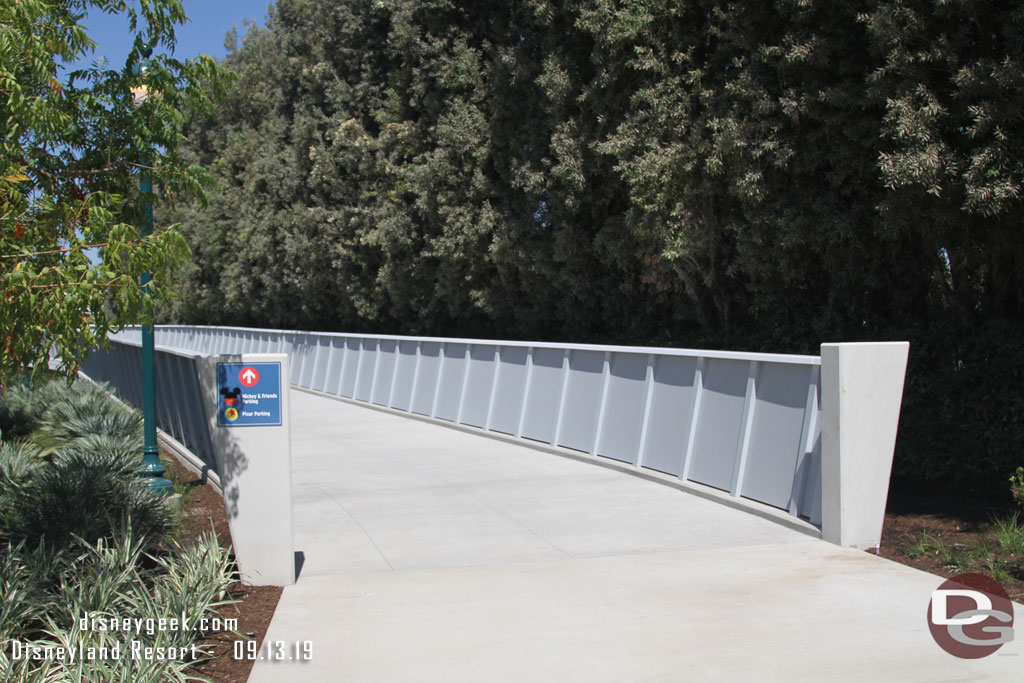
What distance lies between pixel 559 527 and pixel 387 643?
2.98 meters

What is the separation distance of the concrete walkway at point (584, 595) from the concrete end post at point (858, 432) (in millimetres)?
304

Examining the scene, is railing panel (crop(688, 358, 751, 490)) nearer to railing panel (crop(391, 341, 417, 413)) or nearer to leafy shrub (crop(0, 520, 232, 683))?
leafy shrub (crop(0, 520, 232, 683))

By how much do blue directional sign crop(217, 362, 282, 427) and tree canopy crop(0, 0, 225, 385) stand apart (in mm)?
1184

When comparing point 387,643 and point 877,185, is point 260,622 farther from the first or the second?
point 877,185

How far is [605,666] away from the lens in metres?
4.87

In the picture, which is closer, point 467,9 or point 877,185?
point 877,185

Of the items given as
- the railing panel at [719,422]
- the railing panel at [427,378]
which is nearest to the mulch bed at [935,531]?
the railing panel at [719,422]

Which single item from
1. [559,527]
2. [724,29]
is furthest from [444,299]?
[559,527]

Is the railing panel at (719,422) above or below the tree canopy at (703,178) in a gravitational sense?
below

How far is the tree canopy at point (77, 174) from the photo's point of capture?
4594 millimetres

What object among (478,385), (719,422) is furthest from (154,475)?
(478,385)

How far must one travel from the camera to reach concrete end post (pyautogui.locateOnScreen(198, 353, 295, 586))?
6.43 meters

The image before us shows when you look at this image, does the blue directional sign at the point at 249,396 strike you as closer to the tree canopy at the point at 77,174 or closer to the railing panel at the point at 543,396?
the tree canopy at the point at 77,174

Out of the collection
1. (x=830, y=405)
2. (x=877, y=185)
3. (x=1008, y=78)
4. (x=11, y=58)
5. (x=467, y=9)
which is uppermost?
(x=467, y=9)
